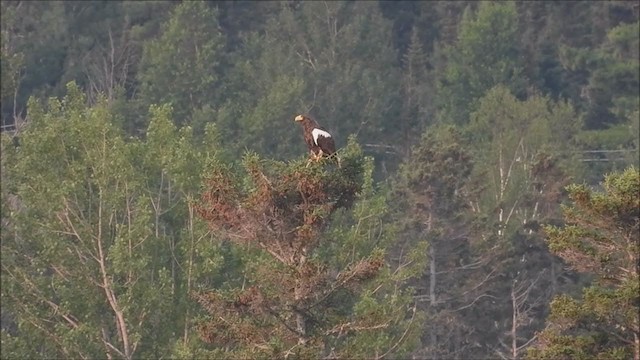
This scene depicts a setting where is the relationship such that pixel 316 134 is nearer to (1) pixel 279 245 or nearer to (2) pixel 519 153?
(1) pixel 279 245

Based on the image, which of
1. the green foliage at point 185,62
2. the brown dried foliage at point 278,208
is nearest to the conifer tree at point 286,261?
the brown dried foliage at point 278,208

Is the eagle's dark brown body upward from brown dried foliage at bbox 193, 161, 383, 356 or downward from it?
upward

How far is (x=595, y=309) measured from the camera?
18625mm

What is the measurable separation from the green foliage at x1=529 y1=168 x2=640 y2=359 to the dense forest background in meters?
0.02

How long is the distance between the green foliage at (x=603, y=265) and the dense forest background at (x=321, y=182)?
0.02 meters

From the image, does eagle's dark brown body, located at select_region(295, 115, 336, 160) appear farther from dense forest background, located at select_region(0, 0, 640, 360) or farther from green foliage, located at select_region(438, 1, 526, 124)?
green foliage, located at select_region(438, 1, 526, 124)

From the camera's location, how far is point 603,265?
18734mm

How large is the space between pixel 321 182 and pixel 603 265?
274cm

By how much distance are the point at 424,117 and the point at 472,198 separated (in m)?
19.5

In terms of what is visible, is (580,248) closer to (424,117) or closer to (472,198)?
(472,198)

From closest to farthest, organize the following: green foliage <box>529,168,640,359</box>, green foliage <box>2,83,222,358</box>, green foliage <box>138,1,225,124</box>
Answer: green foliage <box>529,168,640,359</box> < green foliage <box>2,83,222,358</box> < green foliage <box>138,1,225,124</box>

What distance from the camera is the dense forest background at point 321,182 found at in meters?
19.5

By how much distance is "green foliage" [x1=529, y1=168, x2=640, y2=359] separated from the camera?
18.6 metres

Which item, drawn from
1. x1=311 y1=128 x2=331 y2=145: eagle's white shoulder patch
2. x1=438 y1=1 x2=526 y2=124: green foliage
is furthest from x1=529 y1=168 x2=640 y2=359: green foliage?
x1=438 y1=1 x2=526 y2=124: green foliage
